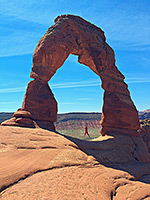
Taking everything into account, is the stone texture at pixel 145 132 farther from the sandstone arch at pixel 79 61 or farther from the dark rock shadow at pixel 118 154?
the dark rock shadow at pixel 118 154

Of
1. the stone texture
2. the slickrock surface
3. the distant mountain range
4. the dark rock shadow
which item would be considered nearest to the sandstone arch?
the dark rock shadow

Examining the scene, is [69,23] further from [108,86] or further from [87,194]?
[87,194]

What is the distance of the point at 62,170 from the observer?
7047mm

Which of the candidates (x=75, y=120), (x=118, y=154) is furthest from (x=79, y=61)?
(x=75, y=120)

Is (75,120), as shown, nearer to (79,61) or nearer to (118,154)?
(79,61)

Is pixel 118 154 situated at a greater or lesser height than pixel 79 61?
lesser

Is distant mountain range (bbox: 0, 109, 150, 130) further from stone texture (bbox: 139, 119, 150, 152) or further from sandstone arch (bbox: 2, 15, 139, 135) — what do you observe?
sandstone arch (bbox: 2, 15, 139, 135)

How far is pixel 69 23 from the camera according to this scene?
15.9 metres

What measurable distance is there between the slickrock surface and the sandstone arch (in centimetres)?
329

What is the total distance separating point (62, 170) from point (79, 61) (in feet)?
38.7

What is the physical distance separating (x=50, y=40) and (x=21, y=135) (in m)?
8.50

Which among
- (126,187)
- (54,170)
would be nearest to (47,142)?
(54,170)

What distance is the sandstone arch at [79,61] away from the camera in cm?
1302

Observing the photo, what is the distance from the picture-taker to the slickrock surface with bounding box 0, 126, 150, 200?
5551mm
